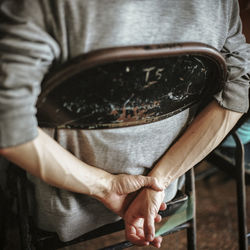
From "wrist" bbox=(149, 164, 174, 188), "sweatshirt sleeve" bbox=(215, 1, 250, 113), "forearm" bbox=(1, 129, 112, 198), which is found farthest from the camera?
"wrist" bbox=(149, 164, 174, 188)

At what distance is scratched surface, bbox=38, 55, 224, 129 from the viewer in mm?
525

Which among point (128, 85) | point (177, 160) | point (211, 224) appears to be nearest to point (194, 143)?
point (177, 160)

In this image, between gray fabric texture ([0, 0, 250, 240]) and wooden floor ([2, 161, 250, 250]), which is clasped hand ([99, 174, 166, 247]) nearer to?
gray fabric texture ([0, 0, 250, 240])

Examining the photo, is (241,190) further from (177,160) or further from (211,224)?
(211,224)

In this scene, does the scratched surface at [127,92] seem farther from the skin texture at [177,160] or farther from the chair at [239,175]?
the chair at [239,175]

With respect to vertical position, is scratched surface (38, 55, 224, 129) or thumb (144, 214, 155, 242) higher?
scratched surface (38, 55, 224, 129)

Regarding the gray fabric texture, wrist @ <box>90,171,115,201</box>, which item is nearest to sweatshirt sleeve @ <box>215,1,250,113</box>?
the gray fabric texture

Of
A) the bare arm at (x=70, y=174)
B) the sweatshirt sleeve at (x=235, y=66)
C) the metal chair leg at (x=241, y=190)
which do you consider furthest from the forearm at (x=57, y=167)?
the metal chair leg at (x=241, y=190)

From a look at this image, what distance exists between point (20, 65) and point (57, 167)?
0.79 ft

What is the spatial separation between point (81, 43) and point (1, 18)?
5.3 inches

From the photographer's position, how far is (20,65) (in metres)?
0.48

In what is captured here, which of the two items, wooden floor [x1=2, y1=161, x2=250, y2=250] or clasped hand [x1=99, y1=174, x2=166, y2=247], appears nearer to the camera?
clasped hand [x1=99, y1=174, x2=166, y2=247]

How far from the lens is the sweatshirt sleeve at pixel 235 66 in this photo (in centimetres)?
68

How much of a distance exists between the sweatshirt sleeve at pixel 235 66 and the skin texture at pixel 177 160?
0.03 m
